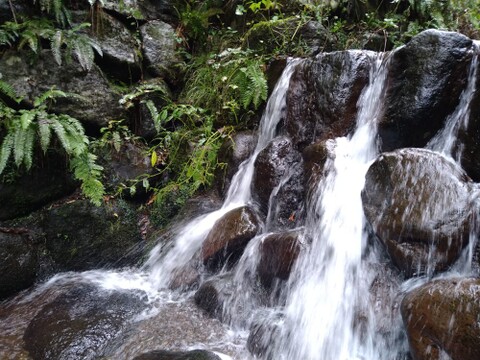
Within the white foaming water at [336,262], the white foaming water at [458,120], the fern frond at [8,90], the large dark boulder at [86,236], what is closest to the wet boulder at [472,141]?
the white foaming water at [458,120]

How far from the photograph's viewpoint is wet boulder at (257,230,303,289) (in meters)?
3.49

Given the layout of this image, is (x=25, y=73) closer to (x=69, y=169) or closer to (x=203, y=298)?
(x=69, y=169)

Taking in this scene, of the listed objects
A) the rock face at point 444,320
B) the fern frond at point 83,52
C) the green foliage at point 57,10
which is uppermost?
the green foliage at point 57,10

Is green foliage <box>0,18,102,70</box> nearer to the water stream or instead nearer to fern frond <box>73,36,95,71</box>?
fern frond <box>73,36,95,71</box>

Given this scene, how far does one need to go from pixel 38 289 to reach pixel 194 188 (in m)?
2.43

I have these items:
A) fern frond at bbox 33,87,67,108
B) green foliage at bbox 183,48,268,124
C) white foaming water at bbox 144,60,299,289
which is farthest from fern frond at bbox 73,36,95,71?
white foaming water at bbox 144,60,299,289

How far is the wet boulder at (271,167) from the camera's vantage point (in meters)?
4.49

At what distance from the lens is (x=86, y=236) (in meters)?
4.70

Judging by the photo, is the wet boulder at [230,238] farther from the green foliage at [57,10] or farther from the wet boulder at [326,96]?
the green foliage at [57,10]

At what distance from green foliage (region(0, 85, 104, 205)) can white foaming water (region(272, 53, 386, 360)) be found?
2.73 m

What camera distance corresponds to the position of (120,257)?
476cm

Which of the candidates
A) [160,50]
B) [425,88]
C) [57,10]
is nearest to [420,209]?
[425,88]

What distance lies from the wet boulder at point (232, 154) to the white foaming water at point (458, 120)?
258 cm

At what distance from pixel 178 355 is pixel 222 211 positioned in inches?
90.3
